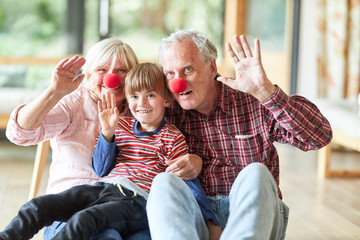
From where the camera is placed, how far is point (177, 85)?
189 cm

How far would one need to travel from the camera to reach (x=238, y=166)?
203cm

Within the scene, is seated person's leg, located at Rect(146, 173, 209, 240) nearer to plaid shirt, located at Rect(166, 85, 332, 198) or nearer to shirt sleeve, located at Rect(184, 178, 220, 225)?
shirt sleeve, located at Rect(184, 178, 220, 225)

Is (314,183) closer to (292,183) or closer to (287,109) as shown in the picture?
(292,183)

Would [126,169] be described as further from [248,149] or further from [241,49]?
[241,49]

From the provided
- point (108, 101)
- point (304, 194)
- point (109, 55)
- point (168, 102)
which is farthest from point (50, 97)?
point (304, 194)

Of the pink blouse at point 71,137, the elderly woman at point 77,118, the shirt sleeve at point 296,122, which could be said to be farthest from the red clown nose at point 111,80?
the shirt sleeve at point 296,122

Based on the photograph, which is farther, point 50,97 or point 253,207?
point 50,97

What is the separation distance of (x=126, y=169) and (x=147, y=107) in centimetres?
24

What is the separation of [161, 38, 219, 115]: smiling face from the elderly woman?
19cm

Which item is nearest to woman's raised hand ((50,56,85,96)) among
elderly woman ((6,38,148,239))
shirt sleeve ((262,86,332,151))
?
elderly woman ((6,38,148,239))

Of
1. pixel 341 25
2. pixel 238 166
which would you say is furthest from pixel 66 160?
pixel 341 25

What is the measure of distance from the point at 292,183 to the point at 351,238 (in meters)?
1.05

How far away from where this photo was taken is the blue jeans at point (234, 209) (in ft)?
5.08

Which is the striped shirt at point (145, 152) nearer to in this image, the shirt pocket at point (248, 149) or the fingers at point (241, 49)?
the shirt pocket at point (248, 149)
